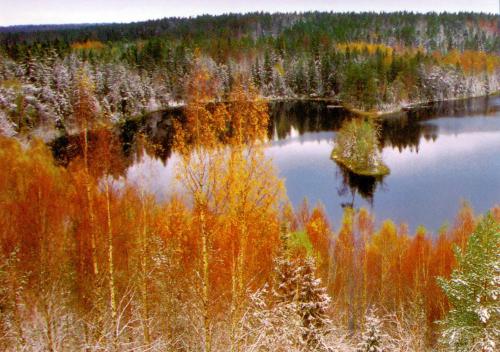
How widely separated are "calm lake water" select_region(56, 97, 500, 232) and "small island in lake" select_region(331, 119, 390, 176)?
1.25 metres

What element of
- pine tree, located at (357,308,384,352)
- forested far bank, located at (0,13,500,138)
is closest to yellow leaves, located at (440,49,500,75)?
forested far bank, located at (0,13,500,138)

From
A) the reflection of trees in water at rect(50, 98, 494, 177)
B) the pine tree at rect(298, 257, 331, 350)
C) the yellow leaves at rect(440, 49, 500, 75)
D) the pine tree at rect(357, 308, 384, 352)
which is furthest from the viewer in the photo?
the yellow leaves at rect(440, 49, 500, 75)

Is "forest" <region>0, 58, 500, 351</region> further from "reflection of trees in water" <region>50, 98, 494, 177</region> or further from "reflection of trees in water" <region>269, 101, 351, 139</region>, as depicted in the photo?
"reflection of trees in water" <region>269, 101, 351, 139</region>

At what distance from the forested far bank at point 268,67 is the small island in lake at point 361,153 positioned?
46.6 feet

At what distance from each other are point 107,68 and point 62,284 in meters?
68.4

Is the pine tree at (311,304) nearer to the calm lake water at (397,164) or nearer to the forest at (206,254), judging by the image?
the forest at (206,254)

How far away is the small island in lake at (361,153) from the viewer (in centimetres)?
4916

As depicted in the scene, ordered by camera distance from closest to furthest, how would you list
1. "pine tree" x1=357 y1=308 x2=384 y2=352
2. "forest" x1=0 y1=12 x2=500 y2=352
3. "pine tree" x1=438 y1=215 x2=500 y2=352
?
"forest" x1=0 y1=12 x2=500 y2=352, "pine tree" x1=357 y1=308 x2=384 y2=352, "pine tree" x1=438 y1=215 x2=500 y2=352

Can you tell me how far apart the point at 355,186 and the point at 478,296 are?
31653 mm

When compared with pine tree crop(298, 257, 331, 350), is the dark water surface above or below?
below

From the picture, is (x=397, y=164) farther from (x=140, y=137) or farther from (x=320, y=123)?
(x=140, y=137)

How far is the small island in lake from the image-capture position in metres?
49.2

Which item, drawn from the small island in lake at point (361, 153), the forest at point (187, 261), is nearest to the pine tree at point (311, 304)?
the forest at point (187, 261)

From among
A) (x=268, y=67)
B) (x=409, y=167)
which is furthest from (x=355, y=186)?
(x=268, y=67)
